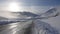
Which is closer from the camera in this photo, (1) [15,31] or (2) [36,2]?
(1) [15,31]

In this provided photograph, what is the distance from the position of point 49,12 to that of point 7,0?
46 centimetres

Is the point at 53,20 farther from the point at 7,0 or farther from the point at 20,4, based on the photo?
the point at 7,0

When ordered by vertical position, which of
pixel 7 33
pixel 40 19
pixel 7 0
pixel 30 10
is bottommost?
pixel 7 33

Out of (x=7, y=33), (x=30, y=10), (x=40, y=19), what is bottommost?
(x=7, y=33)

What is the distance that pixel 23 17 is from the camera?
127 centimetres

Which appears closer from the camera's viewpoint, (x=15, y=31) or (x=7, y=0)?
(x=15, y=31)

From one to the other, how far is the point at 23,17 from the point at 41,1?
0.26 meters

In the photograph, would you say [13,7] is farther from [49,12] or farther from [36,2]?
[49,12]

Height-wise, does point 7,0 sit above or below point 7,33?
above

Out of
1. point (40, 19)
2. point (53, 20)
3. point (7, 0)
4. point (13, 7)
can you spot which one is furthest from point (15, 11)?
point (53, 20)

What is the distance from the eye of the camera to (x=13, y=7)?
4.19 ft

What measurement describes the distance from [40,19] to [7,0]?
1.32 ft

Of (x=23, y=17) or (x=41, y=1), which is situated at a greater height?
(x=41, y=1)

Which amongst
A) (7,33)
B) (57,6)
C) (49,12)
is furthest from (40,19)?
(7,33)
